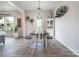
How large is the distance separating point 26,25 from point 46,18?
0.49m

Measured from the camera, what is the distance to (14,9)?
328cm

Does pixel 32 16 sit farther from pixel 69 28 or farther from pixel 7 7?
pixel 69 28

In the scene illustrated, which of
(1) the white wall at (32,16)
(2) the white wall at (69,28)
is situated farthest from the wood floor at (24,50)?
(2) the white wall at (69,28)

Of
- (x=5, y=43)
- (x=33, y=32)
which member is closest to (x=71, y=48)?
(x=33, y=32)

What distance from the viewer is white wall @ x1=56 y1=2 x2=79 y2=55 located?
390 cm

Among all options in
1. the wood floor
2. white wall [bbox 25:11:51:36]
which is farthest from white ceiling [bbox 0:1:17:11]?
the wood floor

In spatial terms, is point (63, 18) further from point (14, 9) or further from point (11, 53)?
point (11, 53)

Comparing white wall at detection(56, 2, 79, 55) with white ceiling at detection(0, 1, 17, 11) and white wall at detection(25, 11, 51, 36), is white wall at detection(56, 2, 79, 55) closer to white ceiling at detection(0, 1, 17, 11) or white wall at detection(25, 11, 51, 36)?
white wall at detection(25, 11, 51, 36)

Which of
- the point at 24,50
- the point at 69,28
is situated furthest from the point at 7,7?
the point at 69,28

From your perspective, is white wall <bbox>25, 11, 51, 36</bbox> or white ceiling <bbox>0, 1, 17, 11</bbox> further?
white wall <bbox>25, 11, 51, 36</bbox>

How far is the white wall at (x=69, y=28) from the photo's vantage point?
390 centimetres

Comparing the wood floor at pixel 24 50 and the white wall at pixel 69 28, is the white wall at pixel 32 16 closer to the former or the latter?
the wood floor at pixel 24 50

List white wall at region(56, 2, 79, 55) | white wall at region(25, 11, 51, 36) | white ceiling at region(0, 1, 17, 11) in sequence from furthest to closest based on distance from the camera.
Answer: white wall at region(56, 2, 79, 55) < white wall at region(25, 11, 51, 36) < white ceiling at region(0, 1, 17, 11)

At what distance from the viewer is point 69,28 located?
4.38 meters
